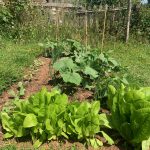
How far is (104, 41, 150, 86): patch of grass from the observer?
728 cm

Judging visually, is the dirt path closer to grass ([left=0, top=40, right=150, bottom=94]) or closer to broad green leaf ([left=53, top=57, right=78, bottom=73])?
grass ([left=0, top=40, right=150, bottom=94])

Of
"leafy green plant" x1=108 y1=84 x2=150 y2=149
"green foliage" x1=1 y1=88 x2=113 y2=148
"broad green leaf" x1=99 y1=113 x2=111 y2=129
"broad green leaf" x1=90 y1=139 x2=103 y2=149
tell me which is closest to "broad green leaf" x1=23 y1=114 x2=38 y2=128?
"green foliage" x1=1 y1=88 x2=113 y2=148

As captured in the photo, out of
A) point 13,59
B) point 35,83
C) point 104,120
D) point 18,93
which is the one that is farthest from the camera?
point 13,59

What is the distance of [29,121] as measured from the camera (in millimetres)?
4254

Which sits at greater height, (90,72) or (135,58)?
(90,72)

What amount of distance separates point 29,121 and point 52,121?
267 mm

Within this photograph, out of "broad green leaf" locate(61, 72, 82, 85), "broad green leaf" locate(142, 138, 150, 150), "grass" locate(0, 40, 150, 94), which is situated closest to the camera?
"broad green leaf" locate(142, 138, 150, 150)

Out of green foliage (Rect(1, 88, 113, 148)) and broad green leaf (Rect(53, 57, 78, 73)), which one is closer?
green foliage (Rect(1, 88, 113, 148))

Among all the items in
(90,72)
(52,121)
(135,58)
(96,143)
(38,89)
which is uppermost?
(90,72)

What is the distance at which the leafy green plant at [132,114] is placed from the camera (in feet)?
13.8

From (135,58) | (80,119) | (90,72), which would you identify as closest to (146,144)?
(80,119)

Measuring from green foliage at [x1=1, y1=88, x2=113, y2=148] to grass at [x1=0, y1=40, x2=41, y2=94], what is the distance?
1.44 metres

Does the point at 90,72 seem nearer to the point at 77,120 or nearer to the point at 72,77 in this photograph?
the point at 72,77

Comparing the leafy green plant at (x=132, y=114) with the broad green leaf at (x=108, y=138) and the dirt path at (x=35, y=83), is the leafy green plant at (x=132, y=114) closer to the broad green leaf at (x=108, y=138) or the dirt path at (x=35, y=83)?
the broad green leaf at (x=108, y=138)
